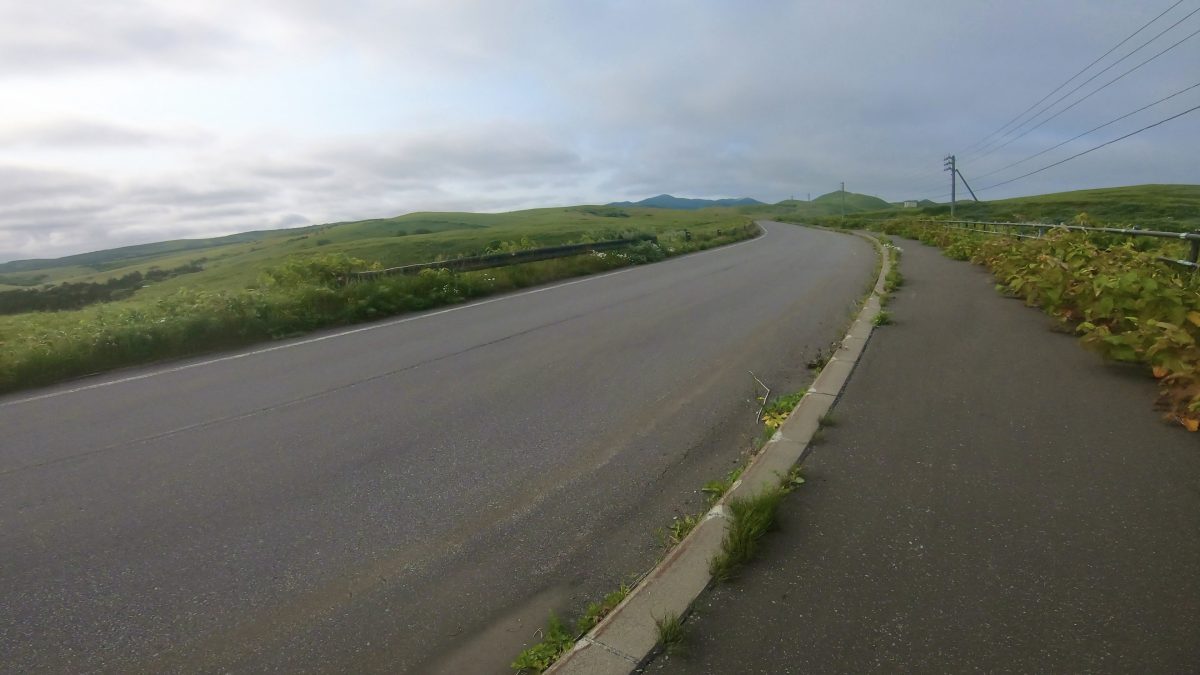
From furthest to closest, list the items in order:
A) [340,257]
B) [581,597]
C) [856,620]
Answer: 1. [340,257]
2. [581,597]
3. [856,620]

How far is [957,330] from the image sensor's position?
7.84 meters

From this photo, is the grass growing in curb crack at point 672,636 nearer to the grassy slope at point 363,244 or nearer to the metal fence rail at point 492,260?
the metal fence rail at point 492,260

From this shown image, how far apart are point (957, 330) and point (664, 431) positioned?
4.88 metres

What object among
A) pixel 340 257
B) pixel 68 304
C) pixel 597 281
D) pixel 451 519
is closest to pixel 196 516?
pixel 451 519

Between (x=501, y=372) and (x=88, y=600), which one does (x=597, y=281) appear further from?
(x=88, y=600)

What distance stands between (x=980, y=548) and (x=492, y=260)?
1422 cm

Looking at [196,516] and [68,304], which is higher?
[68,304]

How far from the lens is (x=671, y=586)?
2.87 metres

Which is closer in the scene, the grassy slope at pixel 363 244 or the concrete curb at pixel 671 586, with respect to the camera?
the concrete curb at pixel 671 586

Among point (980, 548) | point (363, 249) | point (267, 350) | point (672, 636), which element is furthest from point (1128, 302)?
point (363, 249)

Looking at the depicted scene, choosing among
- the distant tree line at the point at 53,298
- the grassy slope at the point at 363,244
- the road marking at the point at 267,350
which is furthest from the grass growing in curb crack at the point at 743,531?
the distant tree line at the point at 53,298

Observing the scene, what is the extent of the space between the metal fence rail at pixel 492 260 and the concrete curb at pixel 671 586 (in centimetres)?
1104

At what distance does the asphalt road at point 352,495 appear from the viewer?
2.84 m

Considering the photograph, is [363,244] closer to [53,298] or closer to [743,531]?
[53,298]
